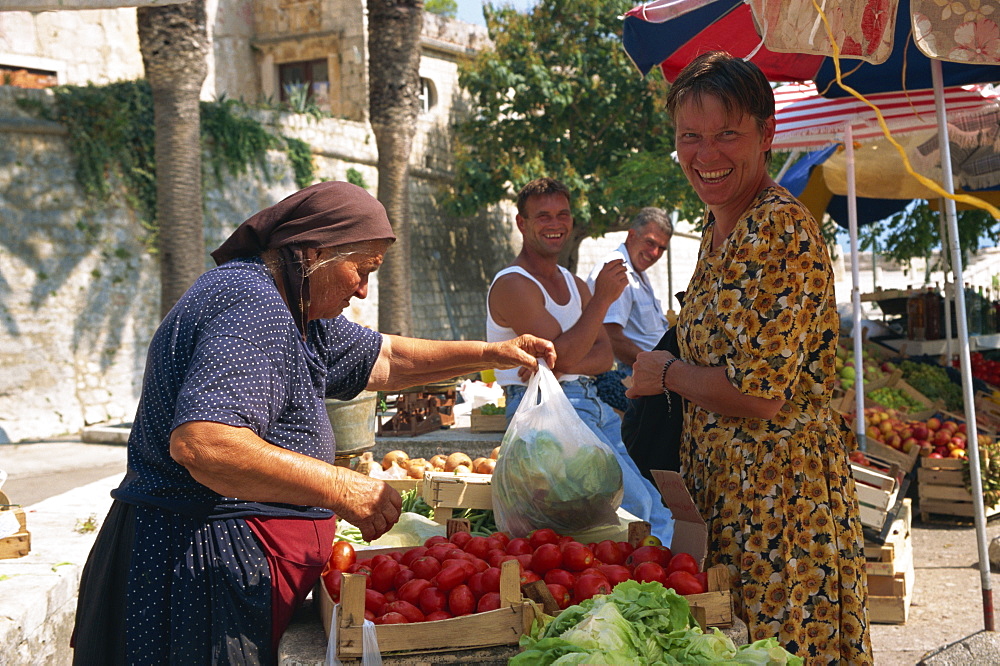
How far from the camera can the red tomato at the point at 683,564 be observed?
207 centimetres

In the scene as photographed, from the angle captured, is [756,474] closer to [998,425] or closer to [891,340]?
Result: [998,425]

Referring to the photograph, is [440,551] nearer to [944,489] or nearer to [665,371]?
[665,371]

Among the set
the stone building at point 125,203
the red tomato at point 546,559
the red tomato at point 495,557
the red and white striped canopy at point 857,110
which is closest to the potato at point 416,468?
the red tomato at point 495,557

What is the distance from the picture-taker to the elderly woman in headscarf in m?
1.86

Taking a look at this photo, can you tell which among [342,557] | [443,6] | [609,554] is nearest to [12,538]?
[342,557]

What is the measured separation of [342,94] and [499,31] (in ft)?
14.2

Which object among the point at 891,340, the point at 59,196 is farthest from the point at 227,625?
the point at 59,196

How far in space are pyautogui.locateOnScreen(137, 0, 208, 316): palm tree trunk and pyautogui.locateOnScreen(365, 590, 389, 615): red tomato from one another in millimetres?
9805

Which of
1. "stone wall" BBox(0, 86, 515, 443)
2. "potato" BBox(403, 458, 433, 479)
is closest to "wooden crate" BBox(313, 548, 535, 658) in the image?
"potato" BBox(403, 458, 433, 479)

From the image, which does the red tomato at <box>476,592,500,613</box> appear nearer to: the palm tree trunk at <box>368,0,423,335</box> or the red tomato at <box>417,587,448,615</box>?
the red tomato at <box>417,587,448,615</box>

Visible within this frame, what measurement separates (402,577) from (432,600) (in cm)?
17

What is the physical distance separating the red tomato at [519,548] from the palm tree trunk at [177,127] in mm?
9645

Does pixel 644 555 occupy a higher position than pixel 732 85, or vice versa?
pixel 732 85

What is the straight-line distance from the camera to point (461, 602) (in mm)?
2035
